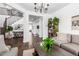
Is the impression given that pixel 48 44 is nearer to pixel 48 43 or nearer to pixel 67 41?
pixel 48 43

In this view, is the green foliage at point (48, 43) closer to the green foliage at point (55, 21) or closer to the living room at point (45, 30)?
the living room at point (45, 30)

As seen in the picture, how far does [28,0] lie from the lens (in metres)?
2.19

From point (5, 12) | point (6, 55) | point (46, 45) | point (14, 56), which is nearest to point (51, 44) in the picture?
point (46, 45)

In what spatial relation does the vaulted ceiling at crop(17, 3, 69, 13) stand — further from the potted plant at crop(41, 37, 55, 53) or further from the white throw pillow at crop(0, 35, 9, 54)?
the white throw pillow at crop(0, 35, 9, 54)

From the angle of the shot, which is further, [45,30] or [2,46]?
[45,30]

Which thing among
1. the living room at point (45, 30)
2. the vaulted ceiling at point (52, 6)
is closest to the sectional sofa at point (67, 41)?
the living room at point (45, 30)

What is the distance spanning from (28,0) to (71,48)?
1.33 metres

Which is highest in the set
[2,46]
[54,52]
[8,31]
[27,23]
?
[27,23]

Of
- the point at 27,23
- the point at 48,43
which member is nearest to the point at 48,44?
the point at 48,43

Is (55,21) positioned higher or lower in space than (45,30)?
higher

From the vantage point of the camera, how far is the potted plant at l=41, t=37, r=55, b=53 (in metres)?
2.20

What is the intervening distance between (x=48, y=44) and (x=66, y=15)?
72cm

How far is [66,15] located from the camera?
218 cm

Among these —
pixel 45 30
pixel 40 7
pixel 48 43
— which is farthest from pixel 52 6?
pixel 48 43
